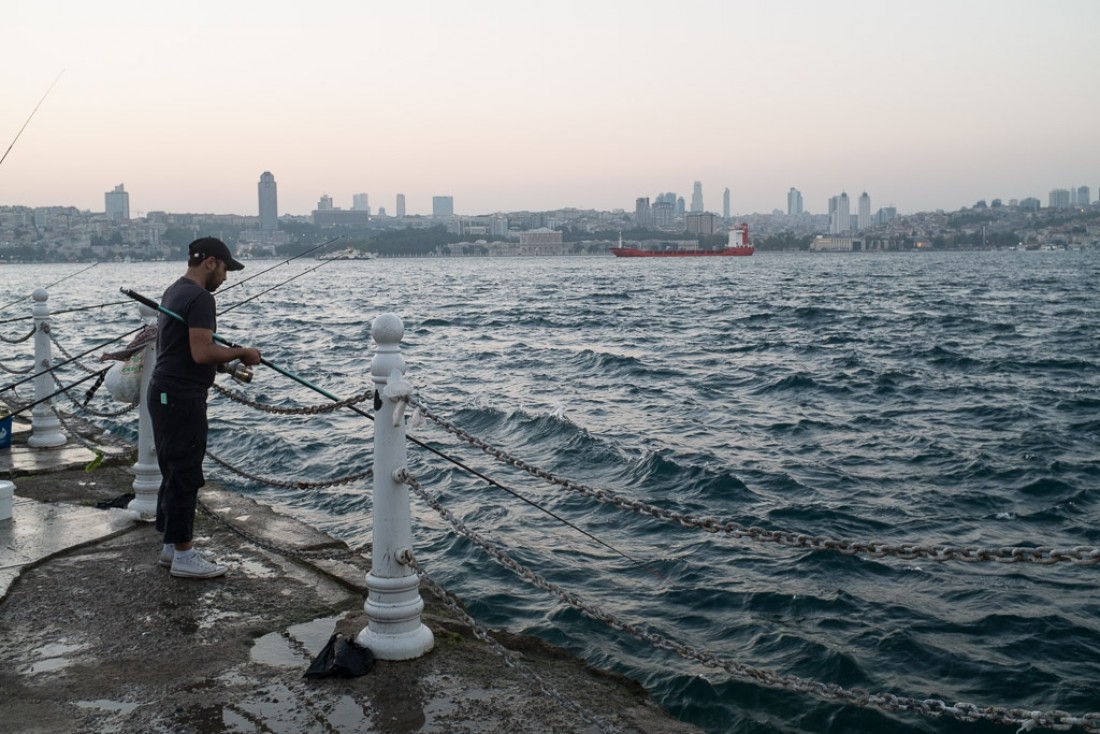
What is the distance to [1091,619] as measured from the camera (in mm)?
6238

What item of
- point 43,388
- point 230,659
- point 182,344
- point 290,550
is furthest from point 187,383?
point 43,388

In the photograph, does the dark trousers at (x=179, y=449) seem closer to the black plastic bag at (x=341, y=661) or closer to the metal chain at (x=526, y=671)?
the black plastic bag at (x=341, y=661)

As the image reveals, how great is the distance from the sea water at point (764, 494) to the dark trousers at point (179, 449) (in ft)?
6.97

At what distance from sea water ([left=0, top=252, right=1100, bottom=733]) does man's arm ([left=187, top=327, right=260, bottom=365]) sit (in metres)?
2.36

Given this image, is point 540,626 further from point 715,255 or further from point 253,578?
point 715,255

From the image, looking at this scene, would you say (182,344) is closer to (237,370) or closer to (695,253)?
(237,370)

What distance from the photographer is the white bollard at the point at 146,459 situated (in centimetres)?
573

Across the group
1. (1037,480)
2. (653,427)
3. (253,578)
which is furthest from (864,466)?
(253,578)

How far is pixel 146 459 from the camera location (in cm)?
590

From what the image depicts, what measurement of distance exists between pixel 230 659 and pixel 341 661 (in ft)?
1.72

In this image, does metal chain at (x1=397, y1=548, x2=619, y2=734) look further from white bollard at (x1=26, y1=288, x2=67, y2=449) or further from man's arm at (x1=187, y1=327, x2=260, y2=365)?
white bollard at (x1=26, y1=288, x2=67, y2=449)

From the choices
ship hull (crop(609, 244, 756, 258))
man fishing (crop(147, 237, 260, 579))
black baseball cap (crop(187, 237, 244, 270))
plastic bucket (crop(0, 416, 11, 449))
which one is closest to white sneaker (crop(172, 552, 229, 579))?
man fishing (crop(147, 237, 260, 579))

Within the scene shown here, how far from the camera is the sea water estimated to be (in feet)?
18.5

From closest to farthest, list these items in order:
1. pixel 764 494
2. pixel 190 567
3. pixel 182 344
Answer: pixel 182 344 → pixel 190 567 → pixel 764 494
